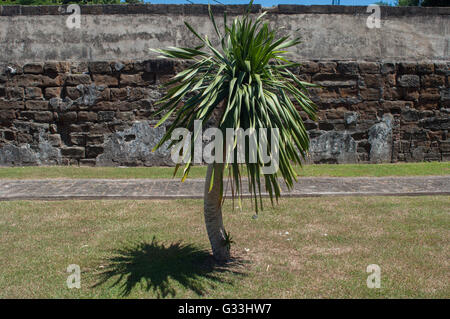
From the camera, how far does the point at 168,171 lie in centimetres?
871

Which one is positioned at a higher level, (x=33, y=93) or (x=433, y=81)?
(x=433, y=81)

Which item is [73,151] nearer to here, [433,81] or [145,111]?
[145,111]

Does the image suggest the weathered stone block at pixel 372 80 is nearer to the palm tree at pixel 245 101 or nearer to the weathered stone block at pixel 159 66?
the weathered stone block at pixel 159 66

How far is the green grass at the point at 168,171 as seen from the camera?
27.1 feet

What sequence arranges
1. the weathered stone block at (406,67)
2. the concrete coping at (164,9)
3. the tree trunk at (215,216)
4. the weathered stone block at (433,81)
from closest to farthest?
the tree trunk at (215,216) → the concrete coping at (164,9) → the weathered stone block at (406,67) → the weathered stone block at (433,81)

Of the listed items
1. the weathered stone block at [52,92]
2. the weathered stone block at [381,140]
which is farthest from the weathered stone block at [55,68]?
the weathered stone block at [381,140]

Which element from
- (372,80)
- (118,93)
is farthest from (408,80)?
(118,93)

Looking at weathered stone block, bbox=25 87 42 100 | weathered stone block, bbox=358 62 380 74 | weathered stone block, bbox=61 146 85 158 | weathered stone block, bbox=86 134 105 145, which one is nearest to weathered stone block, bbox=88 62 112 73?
weathered stone block, bbox=25 87 42 100

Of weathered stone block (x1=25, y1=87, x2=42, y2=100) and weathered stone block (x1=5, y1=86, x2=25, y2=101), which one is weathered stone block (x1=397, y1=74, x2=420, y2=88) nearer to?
weathered stone block (x1=25, y1=87, x2=42, y2=100)

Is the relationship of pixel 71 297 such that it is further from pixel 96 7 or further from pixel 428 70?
pixel 428 70

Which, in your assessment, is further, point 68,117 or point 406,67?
point 406,67

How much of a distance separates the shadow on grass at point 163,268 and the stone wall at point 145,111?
495cm

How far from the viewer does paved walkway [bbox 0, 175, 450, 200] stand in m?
6.62

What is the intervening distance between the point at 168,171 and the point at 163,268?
4.78 m
